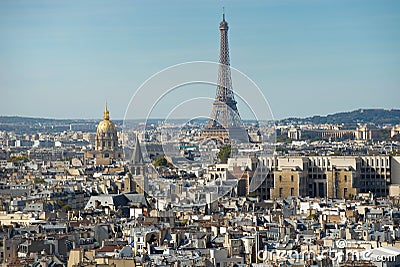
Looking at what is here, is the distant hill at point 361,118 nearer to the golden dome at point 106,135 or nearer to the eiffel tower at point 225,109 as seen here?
the eiffel tower at point 225,109

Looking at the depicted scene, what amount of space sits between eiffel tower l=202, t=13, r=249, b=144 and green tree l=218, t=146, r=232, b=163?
314 cm

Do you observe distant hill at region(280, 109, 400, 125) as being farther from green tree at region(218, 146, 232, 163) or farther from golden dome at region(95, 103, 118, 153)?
green tree at region(218, 146, 232, 163)

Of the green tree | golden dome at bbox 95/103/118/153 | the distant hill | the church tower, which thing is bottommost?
the church tower

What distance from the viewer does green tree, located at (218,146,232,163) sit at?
2768 inches

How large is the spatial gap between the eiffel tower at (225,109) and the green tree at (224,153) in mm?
3145

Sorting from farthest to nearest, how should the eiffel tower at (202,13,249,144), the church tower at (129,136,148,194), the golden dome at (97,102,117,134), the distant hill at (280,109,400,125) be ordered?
1. the distant hill at (280,109,400,125)
2. the golden dome at (97,102,117,134)
3. the eiffel tower at (202,13,249,144)
4. the church tower at (129,136,148,194)

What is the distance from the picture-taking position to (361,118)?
17225cm

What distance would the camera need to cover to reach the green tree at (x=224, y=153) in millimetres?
70300

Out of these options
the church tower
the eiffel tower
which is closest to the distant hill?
the eiffel tower

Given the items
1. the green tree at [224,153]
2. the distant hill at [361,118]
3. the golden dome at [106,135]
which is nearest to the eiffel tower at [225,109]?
the green tree at [224,153]

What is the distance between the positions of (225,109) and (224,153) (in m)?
8.86

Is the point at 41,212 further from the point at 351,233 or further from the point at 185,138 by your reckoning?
the point at 185,138

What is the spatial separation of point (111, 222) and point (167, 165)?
1489 inches

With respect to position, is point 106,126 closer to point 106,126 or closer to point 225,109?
point 106,126
